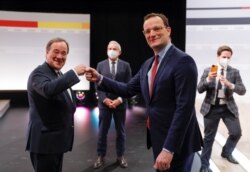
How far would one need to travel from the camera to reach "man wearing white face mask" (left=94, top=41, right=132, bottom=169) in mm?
3496

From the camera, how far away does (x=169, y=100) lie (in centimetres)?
167

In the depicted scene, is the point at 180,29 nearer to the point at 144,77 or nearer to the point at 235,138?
the point at 235,138

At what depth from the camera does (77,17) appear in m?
7.70

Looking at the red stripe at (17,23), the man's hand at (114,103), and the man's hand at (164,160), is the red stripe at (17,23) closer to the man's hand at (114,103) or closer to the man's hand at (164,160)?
the man's hand at (114,103)

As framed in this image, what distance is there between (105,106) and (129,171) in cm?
77

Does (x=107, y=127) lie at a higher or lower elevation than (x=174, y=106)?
lower

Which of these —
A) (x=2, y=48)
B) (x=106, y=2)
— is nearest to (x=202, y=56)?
(x=106, y=2)

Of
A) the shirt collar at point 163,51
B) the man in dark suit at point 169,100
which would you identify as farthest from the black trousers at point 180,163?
the shirt collar at point 163,51

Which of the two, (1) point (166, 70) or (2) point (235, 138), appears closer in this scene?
(1) point (166, 70)

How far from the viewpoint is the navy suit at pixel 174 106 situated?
1613mm

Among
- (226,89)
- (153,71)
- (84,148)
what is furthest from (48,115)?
(84,148)

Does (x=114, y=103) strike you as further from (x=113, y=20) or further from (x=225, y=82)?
(x=113, y=20)

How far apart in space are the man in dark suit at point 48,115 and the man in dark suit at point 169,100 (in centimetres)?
48

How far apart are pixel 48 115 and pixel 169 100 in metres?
0.76
